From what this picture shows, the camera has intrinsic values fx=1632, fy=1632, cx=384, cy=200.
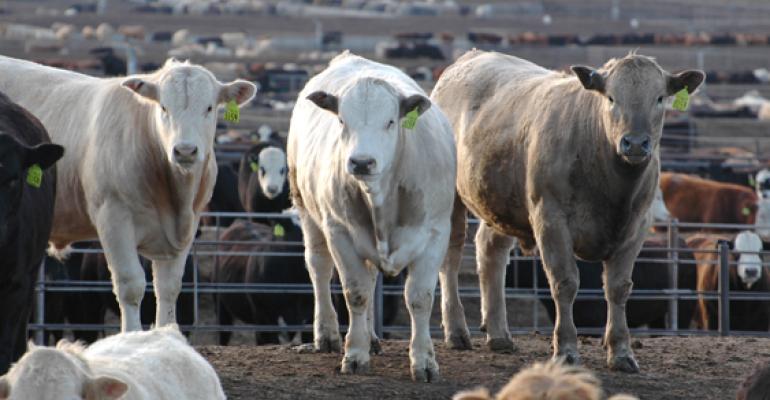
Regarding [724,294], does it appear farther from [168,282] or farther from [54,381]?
[54,381]

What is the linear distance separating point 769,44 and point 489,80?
54.0 meters

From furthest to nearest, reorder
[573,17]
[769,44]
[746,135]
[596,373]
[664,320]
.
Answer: [573,17] < [769,44] < [746,135] < [664,320] < [596,373]

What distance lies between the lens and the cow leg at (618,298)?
10.2m

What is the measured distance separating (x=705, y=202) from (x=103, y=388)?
1940cm

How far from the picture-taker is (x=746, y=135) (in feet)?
120

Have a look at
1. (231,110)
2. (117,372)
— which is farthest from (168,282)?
(117,372)

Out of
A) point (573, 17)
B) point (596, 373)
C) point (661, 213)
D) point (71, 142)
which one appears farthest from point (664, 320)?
point (573, 17)

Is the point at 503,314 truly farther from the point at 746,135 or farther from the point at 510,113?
the point at 746,135

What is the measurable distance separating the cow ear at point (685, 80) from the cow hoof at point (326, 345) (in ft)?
8.81

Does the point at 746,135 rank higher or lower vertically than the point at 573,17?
lower

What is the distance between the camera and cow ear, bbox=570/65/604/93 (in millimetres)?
10016

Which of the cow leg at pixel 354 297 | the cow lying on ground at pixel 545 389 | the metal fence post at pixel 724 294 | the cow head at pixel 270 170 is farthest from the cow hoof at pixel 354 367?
the cow head at pixel 270 170

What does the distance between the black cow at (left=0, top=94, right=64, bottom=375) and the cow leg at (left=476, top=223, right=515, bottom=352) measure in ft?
11.3

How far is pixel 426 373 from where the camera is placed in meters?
9.50
